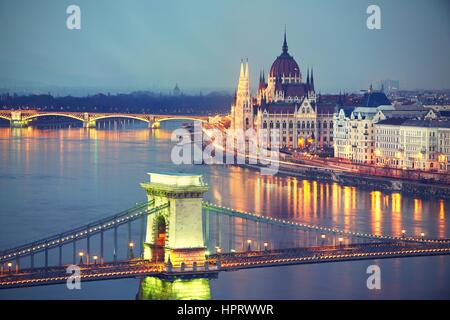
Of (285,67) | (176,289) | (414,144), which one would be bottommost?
(176,289)

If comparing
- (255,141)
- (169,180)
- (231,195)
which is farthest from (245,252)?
(255,141)

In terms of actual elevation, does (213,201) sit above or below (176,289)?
above

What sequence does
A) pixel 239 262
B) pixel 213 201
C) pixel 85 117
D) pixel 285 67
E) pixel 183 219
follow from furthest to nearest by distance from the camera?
pixel 85 117
pixel 285 67
pixel 213 201
pixel 239 262
pixel 183 219

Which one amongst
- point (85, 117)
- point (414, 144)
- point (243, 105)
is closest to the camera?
point (414, 144)

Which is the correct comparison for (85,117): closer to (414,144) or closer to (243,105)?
(243,105)

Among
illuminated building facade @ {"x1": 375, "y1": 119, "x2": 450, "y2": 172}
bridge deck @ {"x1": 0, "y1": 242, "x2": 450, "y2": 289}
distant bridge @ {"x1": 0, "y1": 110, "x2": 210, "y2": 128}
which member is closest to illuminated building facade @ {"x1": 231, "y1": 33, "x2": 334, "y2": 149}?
distant bridge @ {"x1": 0, "y1": 110, "x2": 210, "y2": 128}

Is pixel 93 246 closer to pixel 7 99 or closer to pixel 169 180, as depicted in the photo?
pixel 169 180

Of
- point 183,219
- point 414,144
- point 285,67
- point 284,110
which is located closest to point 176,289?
point 183,219
